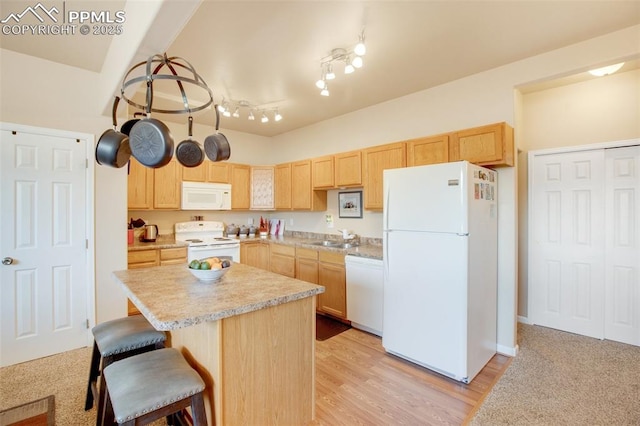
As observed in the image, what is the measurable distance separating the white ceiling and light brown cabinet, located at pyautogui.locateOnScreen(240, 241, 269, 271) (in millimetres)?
2288

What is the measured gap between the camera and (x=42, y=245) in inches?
109

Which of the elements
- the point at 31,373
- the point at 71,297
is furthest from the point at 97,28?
the point at 31,373

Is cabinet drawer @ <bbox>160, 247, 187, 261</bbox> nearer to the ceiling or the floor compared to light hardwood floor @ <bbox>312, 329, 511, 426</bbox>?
nearer to the ceiling

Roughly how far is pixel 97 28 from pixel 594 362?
5.16 metres

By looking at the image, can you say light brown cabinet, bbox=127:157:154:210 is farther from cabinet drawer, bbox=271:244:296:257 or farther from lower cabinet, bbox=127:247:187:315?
cabinet drawer, bbox=271:244:296:257

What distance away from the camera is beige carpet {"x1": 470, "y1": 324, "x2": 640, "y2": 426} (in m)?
1.99

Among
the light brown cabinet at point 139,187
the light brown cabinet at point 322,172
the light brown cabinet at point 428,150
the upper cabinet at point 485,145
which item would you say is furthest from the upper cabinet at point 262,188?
the upper cabinet at point 485,145

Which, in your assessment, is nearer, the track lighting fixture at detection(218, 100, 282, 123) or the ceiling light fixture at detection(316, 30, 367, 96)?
the ceiling light fixture at detection(316, 30, 367, 96)

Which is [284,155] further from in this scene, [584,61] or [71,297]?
[584,61]

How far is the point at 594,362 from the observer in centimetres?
269

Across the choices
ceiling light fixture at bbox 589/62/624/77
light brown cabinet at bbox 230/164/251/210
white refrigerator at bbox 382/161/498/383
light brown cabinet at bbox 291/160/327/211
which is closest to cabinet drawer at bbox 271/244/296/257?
light brown cabinet at bbox 291/160/327/211

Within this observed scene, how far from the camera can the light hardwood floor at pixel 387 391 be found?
2006mm

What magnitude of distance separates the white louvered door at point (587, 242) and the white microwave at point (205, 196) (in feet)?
14.2

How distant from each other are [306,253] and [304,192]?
40.7 inches
